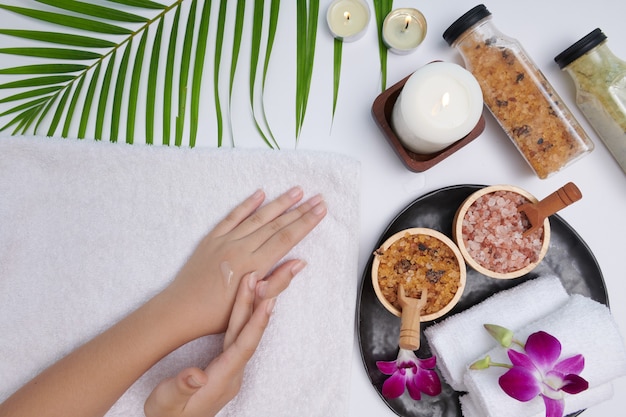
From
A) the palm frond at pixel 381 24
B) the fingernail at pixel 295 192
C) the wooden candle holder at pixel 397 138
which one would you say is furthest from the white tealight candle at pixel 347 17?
the fingernail at pixel 295 192

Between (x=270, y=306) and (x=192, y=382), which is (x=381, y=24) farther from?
(x=192, y=382)

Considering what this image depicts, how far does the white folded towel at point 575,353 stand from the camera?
1.95 ft

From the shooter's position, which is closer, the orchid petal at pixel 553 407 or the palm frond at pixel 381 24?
the orchid petal at pixel 553 407

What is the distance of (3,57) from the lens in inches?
29.0

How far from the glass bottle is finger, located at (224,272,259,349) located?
0.52 meters

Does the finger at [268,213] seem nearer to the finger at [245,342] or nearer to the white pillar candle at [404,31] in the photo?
the finger at [245,342]

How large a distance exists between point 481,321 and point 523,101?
0.98ft

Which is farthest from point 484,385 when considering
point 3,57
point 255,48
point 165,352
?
point 3,57

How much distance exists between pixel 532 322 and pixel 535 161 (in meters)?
0.21

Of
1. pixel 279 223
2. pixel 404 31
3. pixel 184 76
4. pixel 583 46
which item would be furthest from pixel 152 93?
pixel 583 46

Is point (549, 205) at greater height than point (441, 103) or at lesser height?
lesser

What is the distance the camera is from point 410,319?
593mm

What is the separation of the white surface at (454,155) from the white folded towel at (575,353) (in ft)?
0.39

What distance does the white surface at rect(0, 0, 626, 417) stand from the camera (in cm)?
71
